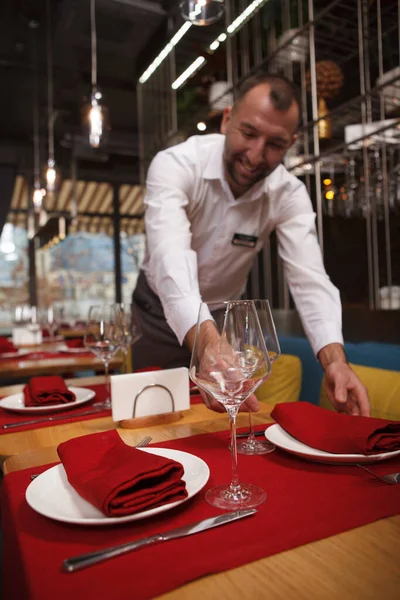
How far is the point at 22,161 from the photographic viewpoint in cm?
780

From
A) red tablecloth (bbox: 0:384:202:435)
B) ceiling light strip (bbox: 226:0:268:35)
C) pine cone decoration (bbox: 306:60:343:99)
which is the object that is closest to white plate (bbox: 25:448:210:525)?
red tablecloth (bbox: 0:384:202:435)

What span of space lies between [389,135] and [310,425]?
190 cm

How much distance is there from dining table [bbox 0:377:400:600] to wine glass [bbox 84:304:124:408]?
53 centimetres

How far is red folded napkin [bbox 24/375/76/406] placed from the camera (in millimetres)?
1361

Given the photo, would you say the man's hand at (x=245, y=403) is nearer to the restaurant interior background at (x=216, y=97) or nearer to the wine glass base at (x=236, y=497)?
the wine glass base at (x=236, y=497)

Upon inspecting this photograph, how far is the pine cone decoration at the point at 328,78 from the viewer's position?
2744mm

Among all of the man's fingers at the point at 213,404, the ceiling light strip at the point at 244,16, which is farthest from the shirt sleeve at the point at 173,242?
the ceiling light strip at the point at 244,16

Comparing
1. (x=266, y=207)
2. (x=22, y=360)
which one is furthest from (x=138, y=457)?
(x=22, y=360)

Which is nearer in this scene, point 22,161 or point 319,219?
point 319,219

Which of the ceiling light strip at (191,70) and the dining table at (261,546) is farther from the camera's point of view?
the ceiling light strip at (191,70)

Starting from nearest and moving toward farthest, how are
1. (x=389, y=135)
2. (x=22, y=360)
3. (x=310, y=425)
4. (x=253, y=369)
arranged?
(x=253, y=369) < (x=310, y=425) < (x=389, y=135) < (x=22, y=360)

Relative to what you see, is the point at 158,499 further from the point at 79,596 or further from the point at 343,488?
the point at 343,488

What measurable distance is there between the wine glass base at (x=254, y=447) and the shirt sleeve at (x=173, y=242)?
0.38 meters

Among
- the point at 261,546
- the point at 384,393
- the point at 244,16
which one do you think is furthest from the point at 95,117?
the point at 261,546
